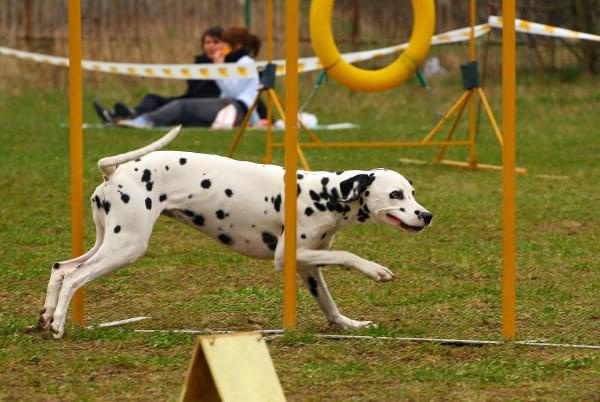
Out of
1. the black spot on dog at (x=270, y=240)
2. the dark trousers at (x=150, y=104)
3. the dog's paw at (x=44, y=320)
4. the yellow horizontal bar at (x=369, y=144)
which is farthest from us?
the dark trousers at (x=150, y=104)

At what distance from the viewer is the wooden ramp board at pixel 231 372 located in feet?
13.3

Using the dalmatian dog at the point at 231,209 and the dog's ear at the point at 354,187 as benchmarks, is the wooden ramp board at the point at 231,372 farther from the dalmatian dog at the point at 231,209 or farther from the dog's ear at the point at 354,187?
the dog's ear at the point at 354,187

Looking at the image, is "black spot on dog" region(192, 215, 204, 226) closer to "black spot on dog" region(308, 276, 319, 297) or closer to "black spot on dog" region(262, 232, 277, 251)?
"black spot on dog" region(262, 232, 277, 251)

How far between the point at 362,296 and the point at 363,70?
4.66 metres

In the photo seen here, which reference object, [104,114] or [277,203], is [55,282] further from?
[104,114]

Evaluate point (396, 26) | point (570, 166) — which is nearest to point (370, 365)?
point (570, 166)

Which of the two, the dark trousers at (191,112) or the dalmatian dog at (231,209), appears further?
the dark trousers at (191,112)

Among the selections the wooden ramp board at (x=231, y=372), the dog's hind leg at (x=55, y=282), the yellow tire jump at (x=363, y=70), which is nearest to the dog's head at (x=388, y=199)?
the dog's hind leg at (x=55, y=282)

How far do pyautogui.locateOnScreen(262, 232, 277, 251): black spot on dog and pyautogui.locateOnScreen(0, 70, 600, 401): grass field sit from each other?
40 cm

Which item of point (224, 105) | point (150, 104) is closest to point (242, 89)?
point (224, 105)

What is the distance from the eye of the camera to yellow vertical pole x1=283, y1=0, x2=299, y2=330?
5695 mm

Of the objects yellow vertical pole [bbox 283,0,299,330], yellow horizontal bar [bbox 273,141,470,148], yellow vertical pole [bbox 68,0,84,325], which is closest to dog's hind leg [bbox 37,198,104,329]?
yellow vertical pole [bbox 68,0,84,325]

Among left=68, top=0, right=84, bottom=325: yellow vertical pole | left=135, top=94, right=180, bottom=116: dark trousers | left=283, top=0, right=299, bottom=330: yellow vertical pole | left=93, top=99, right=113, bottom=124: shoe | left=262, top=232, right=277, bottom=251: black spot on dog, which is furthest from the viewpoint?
left=135, top=94, right=180, bottom=116: dark trousers

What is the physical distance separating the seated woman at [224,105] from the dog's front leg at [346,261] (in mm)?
10300
